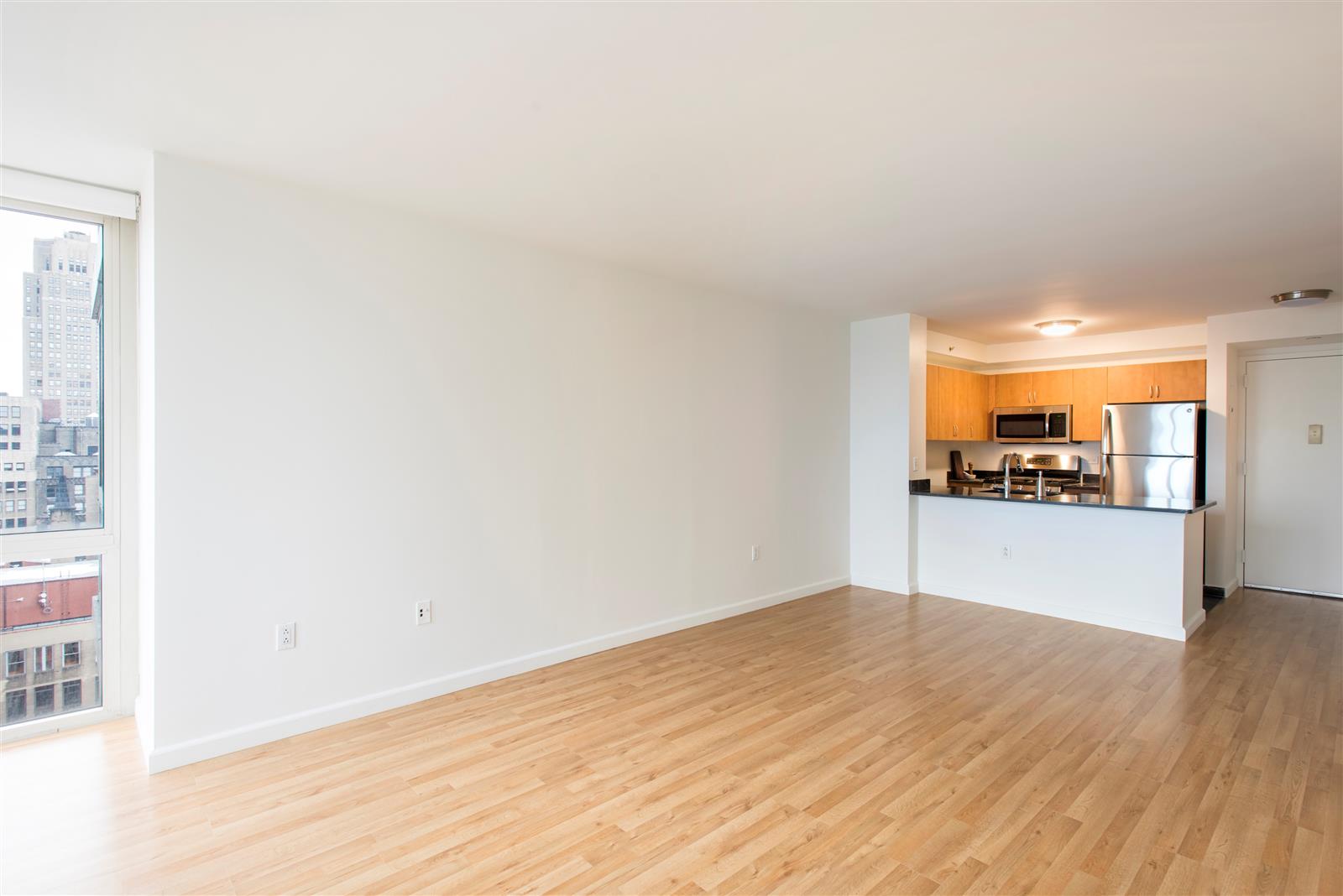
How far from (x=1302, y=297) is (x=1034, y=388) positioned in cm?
250

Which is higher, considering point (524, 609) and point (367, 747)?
point (524, 609)

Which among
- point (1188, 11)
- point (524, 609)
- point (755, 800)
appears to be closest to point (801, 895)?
point (755, 800)

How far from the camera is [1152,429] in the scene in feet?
19.8

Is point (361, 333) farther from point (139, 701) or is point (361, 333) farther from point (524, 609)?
point (139, 701)

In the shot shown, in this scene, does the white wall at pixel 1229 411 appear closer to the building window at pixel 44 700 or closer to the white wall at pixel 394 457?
the white wall at pixel 394 457

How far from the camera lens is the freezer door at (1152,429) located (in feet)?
19.0

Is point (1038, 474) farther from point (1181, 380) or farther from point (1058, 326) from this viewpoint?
point (1058, 326)

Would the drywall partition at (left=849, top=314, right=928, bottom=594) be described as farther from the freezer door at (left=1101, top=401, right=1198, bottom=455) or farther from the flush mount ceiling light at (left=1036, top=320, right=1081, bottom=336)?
the freezer door at (left=1101, top=401, right=1198, bottom=455)

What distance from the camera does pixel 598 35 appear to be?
6.02 feet

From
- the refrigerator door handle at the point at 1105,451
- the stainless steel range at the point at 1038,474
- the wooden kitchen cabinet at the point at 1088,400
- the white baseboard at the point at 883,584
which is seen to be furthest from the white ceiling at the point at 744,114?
the stainless steel range at the point at 1038,474

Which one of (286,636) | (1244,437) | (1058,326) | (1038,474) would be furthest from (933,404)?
(286,636)

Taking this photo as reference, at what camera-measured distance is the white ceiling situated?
1.80 m

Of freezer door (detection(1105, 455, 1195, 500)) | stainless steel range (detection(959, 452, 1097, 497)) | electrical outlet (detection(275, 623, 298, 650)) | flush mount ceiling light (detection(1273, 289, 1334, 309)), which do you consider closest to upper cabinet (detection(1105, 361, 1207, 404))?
freezer door (detection(1105, 455, 1195, 500))

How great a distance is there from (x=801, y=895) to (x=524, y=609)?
226 centimetres
